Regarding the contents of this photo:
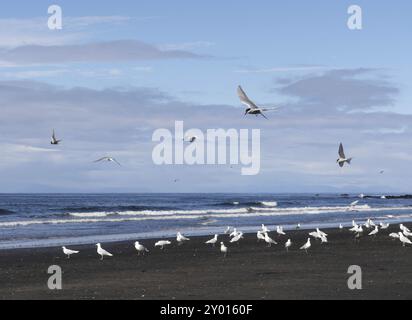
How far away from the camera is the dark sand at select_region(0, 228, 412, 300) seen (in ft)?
43.1

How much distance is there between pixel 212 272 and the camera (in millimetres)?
16547

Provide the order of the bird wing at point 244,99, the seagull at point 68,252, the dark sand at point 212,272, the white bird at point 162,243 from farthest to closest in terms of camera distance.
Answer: the white bird at point 162,243 < the seagull at point 68,252 < the bird wing at point 244,99 < the dark sand at point 212,272

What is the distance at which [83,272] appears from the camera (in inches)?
663

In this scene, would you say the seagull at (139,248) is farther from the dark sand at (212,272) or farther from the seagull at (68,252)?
the seagull at (68,252)

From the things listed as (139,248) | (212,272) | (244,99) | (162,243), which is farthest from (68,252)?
(244,99)

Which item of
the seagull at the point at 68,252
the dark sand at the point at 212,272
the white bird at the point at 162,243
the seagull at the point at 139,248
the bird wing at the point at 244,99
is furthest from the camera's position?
the white bird at the point at 162,243

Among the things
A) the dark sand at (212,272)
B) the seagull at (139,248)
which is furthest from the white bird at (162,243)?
the seagull at (139,248)

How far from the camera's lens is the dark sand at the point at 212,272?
13.1 m

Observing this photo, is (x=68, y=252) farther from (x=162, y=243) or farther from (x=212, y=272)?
(x=212, y=272)

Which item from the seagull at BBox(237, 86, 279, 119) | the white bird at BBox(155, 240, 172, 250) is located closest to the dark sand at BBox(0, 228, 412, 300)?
the white bird at BBox(155, 240, 172, 250)
